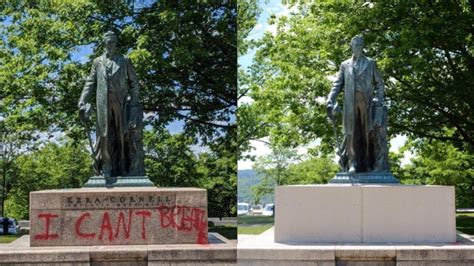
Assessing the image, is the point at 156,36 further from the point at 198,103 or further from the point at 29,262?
the point at 29,262

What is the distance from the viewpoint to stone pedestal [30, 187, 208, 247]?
32.5 ft

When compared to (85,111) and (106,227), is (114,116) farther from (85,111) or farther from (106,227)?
(106,227)

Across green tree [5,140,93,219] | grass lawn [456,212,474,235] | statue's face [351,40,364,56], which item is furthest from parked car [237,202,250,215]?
statue's face [351,40,364,56]

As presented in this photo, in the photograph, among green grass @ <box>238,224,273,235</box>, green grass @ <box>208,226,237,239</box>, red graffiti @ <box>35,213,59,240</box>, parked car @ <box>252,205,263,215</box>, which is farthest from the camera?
parked car @ <box>252,205,263,215</box>

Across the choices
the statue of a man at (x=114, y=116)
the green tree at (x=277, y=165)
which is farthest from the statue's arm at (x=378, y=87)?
the green tree at (x=277, y=165)

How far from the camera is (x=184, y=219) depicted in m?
10.1

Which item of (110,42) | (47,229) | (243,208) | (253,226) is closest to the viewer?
(47,229)

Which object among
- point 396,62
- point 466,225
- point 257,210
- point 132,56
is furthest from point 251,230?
point 257,210

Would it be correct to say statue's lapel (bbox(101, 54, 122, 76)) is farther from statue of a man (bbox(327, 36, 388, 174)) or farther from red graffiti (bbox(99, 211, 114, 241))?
statue of a man (bbox(327, 36, 388, 174))

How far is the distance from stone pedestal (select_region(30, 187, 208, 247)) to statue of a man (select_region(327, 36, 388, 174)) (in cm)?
257

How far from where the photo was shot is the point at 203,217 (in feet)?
33.4

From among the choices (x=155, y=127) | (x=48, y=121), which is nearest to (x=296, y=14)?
(x=155, y=127)

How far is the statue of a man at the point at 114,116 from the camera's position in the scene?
35.5 feet

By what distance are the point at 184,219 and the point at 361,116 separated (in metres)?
3.32
